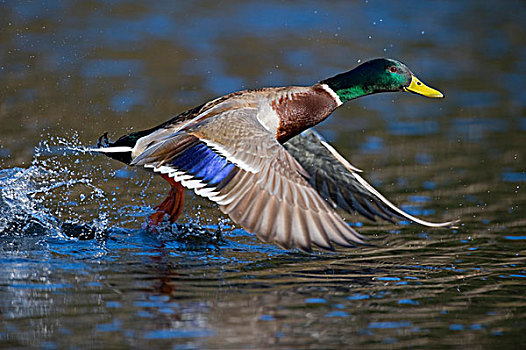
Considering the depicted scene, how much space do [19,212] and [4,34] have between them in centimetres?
646

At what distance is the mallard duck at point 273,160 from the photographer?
6.18 metres

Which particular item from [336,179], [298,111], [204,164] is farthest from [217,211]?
[204,164]

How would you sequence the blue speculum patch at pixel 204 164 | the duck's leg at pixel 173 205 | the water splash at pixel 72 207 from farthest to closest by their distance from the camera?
the duck's leg at pixel 173 205
the water splash at pixel 72 207
the blue speculum patch at pixel 204 164

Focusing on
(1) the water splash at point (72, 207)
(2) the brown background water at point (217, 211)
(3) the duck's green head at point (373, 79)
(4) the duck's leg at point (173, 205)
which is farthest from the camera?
(4) the duck's leg at point (173, 205)

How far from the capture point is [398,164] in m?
9.59

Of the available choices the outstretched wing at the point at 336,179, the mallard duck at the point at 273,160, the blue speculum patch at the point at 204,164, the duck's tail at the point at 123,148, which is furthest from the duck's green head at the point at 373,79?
the duck's tail at the point at 123,148

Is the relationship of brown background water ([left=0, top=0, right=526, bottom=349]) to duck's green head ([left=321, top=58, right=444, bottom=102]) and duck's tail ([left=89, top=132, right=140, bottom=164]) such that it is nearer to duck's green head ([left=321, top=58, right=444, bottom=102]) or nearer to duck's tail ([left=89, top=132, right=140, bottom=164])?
duck's tail ([left=89, top=132, right=140, bottom=164])

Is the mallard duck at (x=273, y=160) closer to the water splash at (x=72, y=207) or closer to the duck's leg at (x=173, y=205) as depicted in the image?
the duck's leg at (x=173, y=205)

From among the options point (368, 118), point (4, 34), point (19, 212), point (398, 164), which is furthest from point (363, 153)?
point (4, 34)

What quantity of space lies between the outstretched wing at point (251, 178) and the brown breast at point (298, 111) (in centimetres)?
35

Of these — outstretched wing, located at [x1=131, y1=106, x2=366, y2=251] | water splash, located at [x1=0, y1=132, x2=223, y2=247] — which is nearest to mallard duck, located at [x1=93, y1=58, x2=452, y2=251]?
outstretched wing, located at [x1=131, y1=106, x2=366, y2=251]

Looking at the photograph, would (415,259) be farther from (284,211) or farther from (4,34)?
(4,34)

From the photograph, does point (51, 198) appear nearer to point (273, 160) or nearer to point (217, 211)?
point (217, 211)

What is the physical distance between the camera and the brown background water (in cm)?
576
